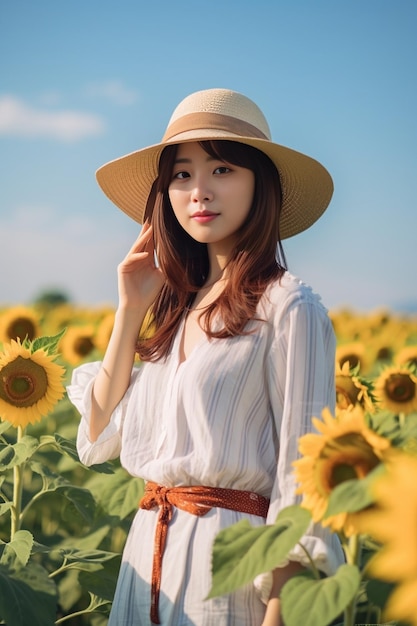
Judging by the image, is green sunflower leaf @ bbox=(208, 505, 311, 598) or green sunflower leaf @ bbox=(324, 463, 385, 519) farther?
green sunflower leaf @ bbox=(208, 505, 311, 598)

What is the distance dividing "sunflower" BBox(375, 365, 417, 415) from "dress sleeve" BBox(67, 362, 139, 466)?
1293 millimetres

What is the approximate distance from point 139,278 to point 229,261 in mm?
290

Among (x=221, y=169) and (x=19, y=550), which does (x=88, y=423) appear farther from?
(x=221, y=169)

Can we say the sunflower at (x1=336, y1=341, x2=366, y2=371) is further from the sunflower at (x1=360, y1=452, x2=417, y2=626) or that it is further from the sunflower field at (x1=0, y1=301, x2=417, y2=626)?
the sunflower at (x1=360, y1=452, x2=417, y2=626)

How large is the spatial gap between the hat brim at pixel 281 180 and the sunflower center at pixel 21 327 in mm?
2706

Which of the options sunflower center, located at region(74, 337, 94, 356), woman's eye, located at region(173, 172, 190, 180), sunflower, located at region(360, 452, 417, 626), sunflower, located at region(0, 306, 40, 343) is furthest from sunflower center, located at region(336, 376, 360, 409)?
sunflower center, located at region(74, 337, 94, 356)

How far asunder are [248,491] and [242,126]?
36.3 inches

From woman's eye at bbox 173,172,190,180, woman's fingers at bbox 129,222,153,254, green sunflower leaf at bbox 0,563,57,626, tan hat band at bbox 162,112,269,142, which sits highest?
tan hat band at bbox 162,112,269,142

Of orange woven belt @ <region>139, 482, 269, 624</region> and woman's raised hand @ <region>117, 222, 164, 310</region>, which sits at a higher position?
woman's raised hand @ <region>117, 222, 164, 310</region>

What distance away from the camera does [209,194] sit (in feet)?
7.97

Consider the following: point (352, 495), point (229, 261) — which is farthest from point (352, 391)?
point (352, 495)

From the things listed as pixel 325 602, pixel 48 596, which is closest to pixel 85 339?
pixel 48 596

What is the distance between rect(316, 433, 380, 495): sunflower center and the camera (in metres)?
1.67

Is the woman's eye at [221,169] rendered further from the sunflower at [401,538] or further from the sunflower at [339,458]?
the sunflower at [401,538]
